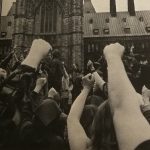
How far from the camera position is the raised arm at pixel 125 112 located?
103cm

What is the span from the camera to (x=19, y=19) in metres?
28.7

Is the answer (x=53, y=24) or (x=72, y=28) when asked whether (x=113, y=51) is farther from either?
(x=53, y=24)

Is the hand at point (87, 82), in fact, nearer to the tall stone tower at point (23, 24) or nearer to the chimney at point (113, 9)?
the tall stone tower at point (23, 24)

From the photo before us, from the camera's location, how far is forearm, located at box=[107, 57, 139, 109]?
1.07 metres

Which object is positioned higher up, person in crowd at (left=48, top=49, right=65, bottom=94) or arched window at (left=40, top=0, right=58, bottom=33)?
arched window at (left=40, top=0, right=58, bottom=33)

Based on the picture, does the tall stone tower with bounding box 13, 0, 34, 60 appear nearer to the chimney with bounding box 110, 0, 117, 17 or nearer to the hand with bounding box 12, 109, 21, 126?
the chimney with bounding box 110, 0, 117, 17

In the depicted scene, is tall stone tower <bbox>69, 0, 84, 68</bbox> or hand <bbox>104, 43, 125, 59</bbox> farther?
tall stone tower <bbox>69, 0, 84, 68</bbox>

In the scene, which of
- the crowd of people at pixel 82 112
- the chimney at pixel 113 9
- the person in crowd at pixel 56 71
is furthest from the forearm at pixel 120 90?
the chimney at pixel 113 9

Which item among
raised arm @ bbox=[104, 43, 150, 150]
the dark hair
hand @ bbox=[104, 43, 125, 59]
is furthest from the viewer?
the dark hair

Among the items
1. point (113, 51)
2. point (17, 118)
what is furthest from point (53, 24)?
point (113, 51)

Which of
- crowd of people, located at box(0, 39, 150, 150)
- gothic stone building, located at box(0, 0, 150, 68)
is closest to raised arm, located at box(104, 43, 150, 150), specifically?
crowd of people, located at box(0, 39, 150, 150)

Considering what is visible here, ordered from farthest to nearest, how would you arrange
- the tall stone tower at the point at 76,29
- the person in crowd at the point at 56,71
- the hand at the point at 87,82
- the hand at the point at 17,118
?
the tall stone tower at the point at 76,29, the person in crowd at the point at 56,71, the hand at the point at 17,118, the hand at the point at 87,82

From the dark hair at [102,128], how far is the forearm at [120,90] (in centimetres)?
23

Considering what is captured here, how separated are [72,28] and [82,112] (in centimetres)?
2683
